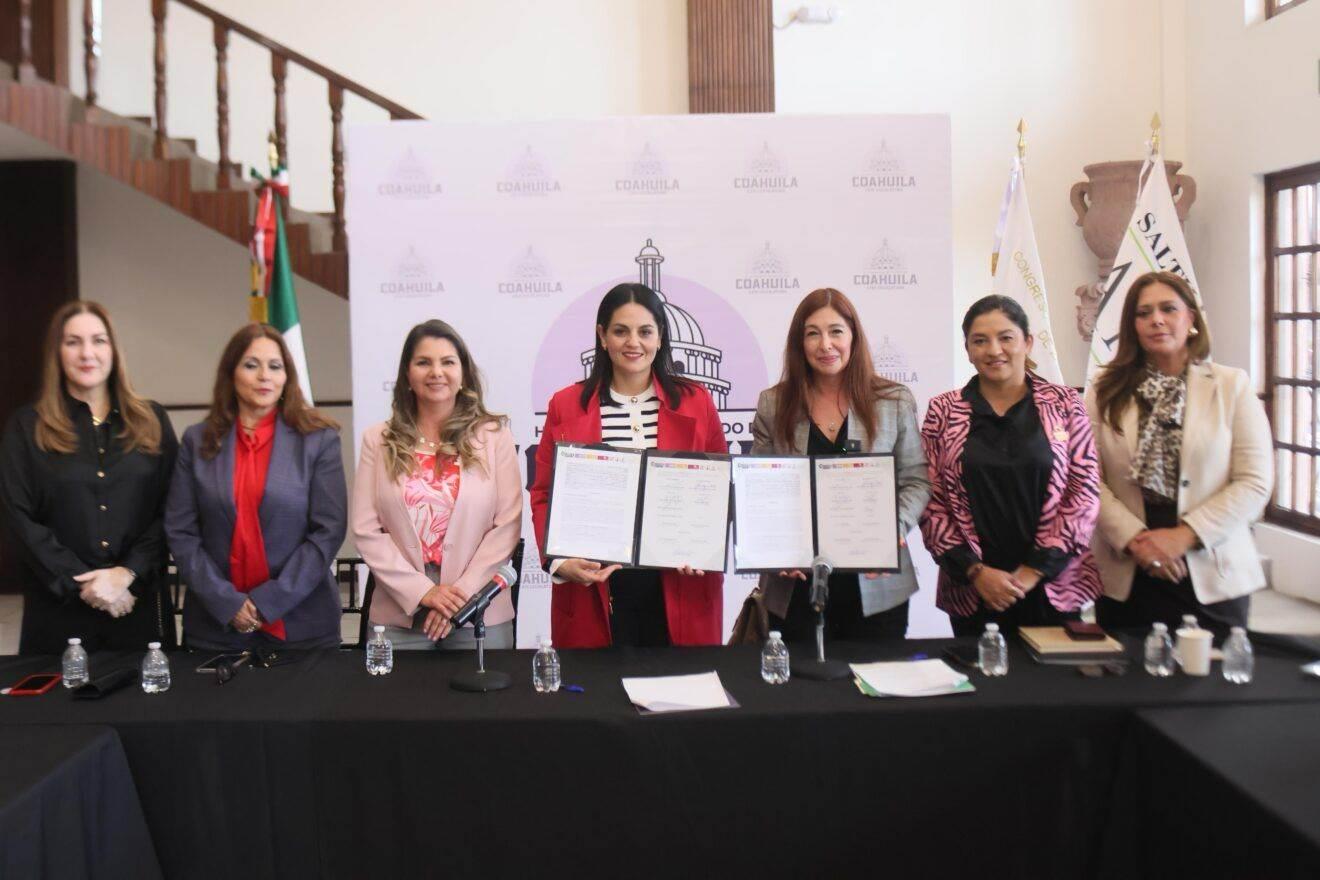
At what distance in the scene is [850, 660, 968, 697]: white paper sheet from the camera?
2186mm

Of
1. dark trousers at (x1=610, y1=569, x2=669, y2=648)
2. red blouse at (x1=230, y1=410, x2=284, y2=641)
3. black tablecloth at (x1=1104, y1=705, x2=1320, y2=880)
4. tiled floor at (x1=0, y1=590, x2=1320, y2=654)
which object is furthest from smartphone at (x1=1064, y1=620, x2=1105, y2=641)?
tiled floor at (x1=0, y1=590, x2=1320, y2=654)

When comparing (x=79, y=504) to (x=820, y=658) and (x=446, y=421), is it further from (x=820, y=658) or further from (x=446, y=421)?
(x=820, y=658)

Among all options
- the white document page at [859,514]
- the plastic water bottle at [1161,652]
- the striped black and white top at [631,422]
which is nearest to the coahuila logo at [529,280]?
the striped black and white top at [631,422]

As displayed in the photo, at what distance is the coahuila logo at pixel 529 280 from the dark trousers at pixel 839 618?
215 cm

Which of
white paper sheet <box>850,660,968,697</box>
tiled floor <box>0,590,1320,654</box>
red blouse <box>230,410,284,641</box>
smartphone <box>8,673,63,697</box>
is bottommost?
tiled floor <box>0,590,1320,654</box>

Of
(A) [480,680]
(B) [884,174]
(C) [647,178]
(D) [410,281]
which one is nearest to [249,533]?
(A) [480,680]

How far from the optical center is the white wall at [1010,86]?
22.6 ft

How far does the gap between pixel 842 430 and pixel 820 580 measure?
50 centimetres

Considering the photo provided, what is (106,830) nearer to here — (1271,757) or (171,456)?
(171,456)

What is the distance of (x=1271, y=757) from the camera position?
1.84 metres

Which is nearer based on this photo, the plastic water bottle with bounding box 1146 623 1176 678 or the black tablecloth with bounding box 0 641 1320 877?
the black tablecloth with bounding box 0 641 1320 877

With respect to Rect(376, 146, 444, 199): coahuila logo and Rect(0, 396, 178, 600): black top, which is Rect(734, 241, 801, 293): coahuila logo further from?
Rect(0, 396, 178, 600): black top

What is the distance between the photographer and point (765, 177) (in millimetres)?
4469

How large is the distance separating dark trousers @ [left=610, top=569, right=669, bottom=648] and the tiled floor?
2939mm
